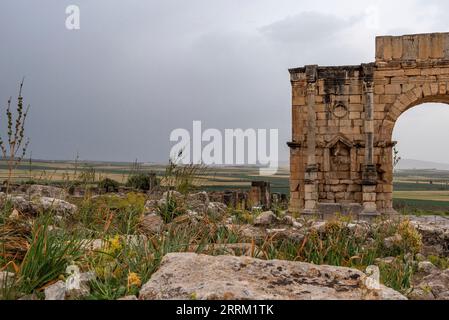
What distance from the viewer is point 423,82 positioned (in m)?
15.0

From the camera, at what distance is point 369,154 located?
1498 cm

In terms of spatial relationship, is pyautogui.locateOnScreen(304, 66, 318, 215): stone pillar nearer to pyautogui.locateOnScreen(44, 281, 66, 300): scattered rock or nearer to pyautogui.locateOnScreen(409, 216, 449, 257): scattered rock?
pyautogui.locateOnScreen(409, 216, 449, 257): scattered rock

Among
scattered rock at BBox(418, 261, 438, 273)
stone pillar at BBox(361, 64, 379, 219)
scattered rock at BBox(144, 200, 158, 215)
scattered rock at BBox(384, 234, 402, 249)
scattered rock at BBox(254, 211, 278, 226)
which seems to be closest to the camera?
scattered rock at BBox(418, 261, 438, 273)

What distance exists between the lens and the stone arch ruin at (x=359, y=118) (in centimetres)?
1489

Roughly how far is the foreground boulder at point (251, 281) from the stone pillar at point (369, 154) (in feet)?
39.6

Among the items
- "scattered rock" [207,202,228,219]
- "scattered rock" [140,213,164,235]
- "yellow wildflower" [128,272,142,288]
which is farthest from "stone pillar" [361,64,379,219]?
"yellow wildflower" [128,272,142,288]

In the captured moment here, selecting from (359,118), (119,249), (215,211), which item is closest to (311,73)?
(359,118)

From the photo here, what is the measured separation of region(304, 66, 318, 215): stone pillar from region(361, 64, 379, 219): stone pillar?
145 centimetres

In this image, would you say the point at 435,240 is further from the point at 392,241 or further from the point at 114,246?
the point at 114,246

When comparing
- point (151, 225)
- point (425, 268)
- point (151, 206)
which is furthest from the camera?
point (151, 206)

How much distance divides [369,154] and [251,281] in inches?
508

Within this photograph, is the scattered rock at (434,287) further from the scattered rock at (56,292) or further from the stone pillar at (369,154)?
the stone pillar at (369,154)

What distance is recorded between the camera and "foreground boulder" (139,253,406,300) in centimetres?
263
